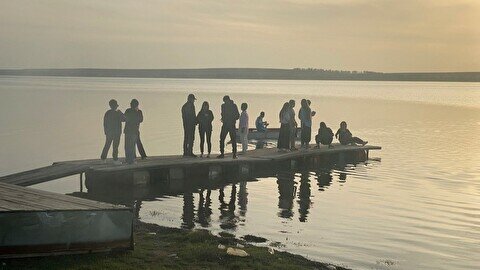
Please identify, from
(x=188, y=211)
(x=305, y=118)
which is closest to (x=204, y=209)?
(x=188, y=211)

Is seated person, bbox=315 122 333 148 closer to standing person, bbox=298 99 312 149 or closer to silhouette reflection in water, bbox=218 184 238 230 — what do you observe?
standing person, bbox=298 99 312 149

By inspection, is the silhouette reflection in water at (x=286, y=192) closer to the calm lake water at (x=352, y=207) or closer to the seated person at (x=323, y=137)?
the calm lake water at (x=352, y=207)

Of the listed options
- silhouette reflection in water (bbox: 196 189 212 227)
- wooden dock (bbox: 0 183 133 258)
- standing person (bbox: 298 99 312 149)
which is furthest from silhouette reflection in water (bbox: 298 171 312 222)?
wooden dock (bbox: 0 183 133 258)

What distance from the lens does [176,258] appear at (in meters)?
12.1

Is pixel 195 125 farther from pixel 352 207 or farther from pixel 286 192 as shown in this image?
pixel 352 207

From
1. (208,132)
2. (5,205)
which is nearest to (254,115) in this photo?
(208,132)

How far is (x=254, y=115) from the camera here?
87.1 m

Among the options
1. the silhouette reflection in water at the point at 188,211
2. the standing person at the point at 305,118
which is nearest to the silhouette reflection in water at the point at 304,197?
the standing person at the point at 305,118

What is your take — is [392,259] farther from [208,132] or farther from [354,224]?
[208,132]

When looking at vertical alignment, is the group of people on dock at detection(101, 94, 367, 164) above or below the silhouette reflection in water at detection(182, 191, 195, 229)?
above

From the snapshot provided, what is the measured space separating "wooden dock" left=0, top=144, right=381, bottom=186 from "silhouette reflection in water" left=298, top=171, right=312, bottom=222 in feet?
5.18

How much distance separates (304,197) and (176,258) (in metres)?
11.4

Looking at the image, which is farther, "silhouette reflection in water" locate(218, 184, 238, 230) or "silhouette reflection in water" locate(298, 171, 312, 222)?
"silhouette reflection in water" locate(298, 171, 312, 222)

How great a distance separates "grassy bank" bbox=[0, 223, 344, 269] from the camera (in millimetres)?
10664
